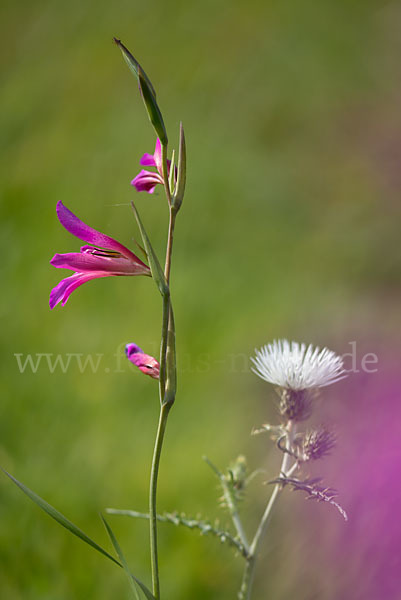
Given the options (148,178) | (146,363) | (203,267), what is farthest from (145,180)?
(203,267)

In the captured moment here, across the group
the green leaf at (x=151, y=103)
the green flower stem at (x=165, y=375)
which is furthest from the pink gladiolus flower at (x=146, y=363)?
the green leaf at (x=151, y=103)

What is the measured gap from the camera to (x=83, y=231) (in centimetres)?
34

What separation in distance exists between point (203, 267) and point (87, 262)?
2.85 ft

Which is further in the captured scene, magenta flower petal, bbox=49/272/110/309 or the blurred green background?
the blurred green background

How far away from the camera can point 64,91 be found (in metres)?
1.66

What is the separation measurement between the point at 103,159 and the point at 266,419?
2.83 ft

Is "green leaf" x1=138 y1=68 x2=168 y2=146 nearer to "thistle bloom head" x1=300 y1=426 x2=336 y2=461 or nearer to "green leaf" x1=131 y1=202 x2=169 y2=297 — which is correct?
"green leaf" x1=131 y1=202 x2=169 y2=297

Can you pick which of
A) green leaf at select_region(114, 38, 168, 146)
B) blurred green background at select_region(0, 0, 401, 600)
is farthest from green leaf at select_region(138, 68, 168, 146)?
blurred green background at select_region(0, 0, 401, 600)

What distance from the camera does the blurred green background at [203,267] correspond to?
64cm

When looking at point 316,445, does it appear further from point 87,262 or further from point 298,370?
point 87,262

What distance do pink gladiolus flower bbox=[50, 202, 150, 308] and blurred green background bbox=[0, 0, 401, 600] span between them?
0.08m

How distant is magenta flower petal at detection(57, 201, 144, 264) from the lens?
1.09 feet

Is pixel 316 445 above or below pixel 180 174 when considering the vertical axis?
below

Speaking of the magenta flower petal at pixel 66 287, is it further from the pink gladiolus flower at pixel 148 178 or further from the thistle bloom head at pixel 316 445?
the thistle bloom head at pixel 316 445
